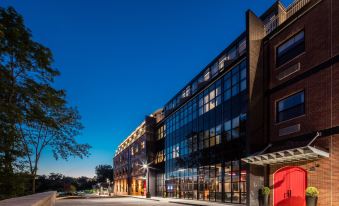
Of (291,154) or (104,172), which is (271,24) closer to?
(291,154)

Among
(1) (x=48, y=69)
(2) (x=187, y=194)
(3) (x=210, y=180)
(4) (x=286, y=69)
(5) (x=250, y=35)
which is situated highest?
(5) (x=250, y=35)

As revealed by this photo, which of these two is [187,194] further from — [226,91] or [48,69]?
[48,69]

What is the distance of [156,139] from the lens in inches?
2402

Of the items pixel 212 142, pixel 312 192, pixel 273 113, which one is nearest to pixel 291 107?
pixel 273 113

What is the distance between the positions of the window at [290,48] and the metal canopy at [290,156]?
675 cm

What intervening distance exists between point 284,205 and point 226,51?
17226mm

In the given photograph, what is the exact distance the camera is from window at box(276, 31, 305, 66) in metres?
21.7

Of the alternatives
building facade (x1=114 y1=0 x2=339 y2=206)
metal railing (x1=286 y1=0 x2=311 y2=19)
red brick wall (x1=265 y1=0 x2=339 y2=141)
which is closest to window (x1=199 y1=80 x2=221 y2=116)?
building facade (x1=114 y1=0 x2=339 y2=206)

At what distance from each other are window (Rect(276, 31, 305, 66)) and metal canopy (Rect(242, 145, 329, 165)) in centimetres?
675

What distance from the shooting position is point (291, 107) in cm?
2209

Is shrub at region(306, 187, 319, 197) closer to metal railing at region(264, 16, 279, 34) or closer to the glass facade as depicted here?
the glass facade

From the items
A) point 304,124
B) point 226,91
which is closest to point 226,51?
point 226,91

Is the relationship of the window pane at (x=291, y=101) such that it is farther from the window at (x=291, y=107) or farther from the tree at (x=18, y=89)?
the tree at (x=18, y=89)

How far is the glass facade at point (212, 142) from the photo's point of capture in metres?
A: 29.9
